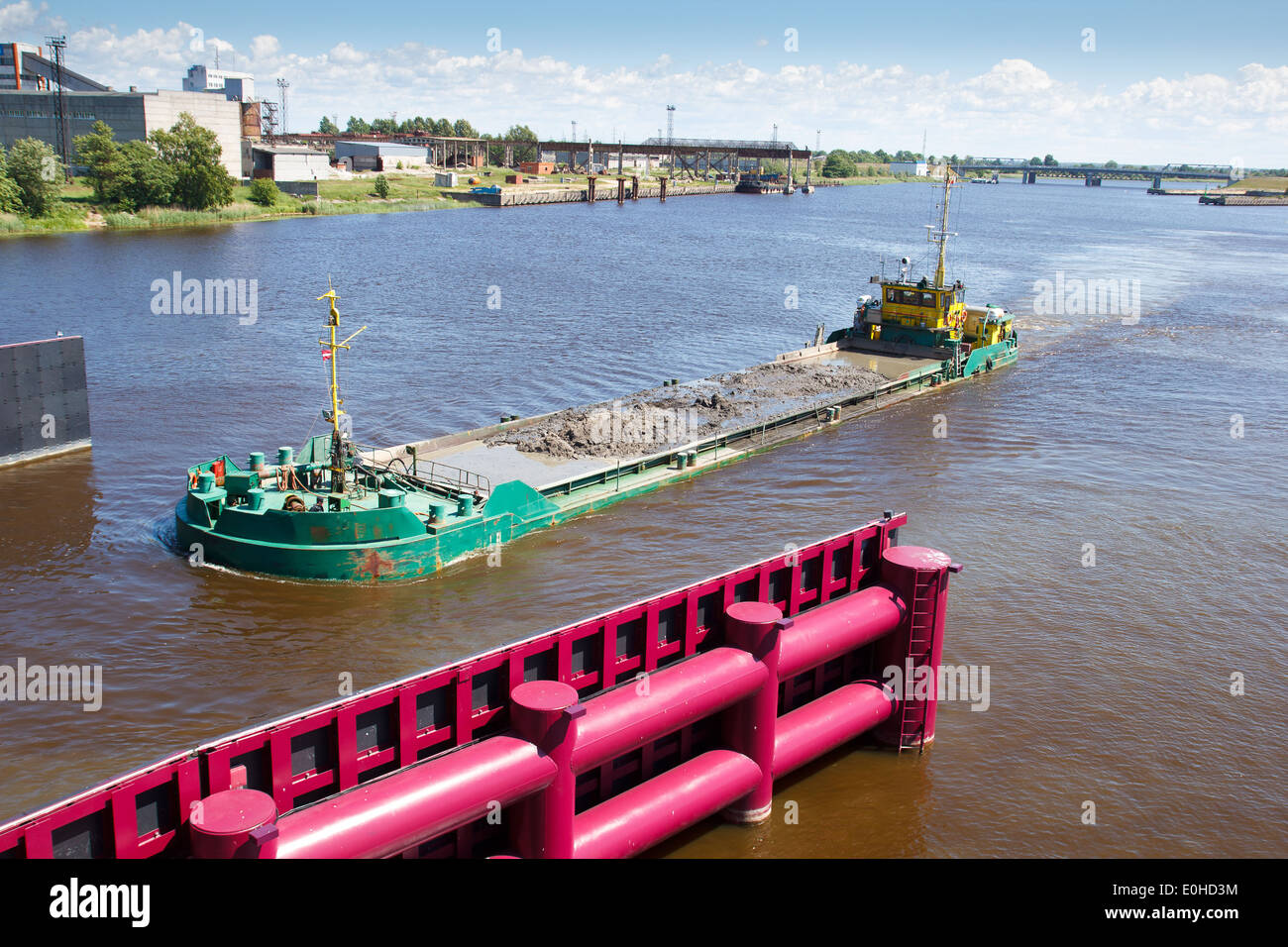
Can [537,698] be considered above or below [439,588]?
above

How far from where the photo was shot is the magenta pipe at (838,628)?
16.6 m

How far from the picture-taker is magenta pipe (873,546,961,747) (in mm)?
18328

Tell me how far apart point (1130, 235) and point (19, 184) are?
12717cm

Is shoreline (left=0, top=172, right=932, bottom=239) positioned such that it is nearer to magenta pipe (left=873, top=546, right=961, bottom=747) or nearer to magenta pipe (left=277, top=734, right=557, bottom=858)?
magenta pipe (left=873, top=546, right=961, bottom=747)

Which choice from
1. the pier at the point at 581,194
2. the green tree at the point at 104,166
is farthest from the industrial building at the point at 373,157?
the green tree at the point at 104,166

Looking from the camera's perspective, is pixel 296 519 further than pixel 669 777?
Yes

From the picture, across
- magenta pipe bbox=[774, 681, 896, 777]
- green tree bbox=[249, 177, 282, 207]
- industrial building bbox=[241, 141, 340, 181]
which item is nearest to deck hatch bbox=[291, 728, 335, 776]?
magenta pipe bbox=[774, 681, 896, 777]

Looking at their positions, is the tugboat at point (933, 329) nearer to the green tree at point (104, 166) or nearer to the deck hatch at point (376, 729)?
the deck hatch at point (376, 729)

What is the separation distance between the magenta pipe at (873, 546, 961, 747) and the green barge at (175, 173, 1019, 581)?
36.8ft

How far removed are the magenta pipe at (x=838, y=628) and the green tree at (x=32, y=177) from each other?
305 ft
